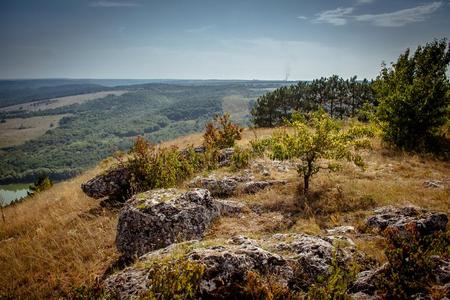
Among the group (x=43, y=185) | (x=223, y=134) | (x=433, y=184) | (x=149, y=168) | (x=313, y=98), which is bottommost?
(x=43, y=185)

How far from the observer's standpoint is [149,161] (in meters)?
11.4

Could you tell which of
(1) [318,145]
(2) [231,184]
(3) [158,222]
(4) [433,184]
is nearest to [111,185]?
(2) [231,184]

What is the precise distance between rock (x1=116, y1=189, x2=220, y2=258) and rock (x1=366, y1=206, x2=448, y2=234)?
4.49 m

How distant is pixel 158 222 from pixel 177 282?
349cm

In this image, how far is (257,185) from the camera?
1134 centimetres

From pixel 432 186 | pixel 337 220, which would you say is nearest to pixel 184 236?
pixel 337 220

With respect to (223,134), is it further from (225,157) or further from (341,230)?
(341,230)

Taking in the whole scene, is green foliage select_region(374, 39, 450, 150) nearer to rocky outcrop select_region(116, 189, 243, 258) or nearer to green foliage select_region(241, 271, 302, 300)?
rocky outcrop select_region(116, 189, 243, 258)

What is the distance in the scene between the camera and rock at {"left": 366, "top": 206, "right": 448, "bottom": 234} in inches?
277

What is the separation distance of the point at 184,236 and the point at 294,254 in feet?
9.76

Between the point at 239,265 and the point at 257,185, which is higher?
the point at 239,265

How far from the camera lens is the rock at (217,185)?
11.2 metres

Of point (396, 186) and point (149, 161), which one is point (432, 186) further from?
point (149, 161)

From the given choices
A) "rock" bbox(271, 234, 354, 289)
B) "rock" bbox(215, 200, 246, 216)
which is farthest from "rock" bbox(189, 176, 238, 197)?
"rock" bbox(271, 234, 354, 289)
